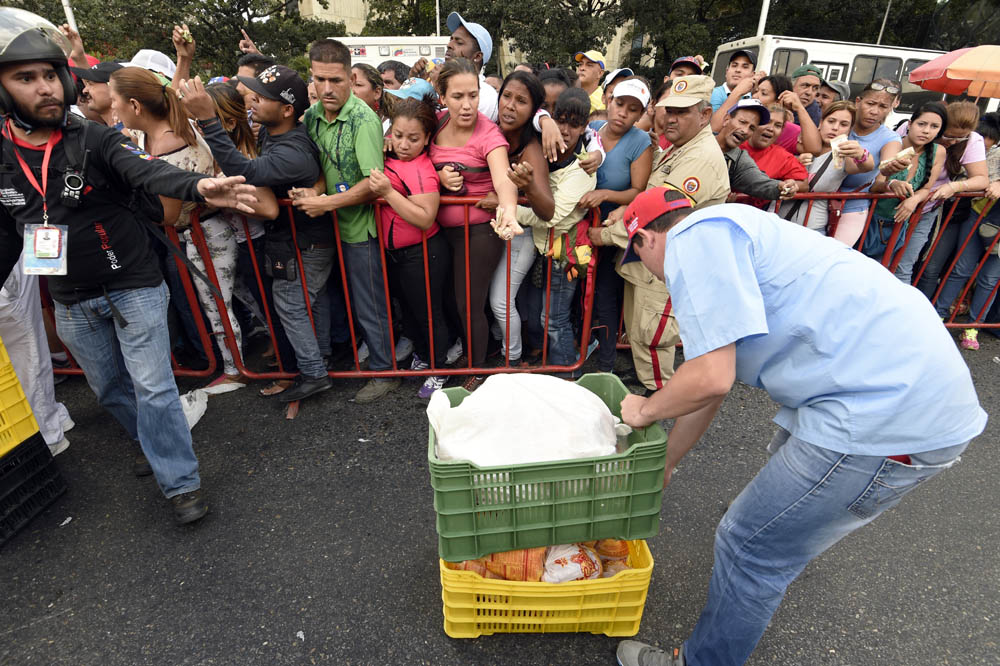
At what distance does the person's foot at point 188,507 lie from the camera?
274 centimetres

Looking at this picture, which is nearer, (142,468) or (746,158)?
(142,468)

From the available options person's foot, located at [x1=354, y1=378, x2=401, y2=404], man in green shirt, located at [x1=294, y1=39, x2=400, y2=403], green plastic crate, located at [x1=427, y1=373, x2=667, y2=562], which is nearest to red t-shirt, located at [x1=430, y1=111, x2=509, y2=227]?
man in green shirt, located at [x1=294, y1=39, x2=400, y2=403]

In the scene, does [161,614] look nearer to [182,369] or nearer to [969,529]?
[182,369]

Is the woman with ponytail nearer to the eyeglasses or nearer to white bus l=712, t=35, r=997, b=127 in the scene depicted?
the eyeglasses

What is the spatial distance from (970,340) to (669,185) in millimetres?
3745

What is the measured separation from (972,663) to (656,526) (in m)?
1.50

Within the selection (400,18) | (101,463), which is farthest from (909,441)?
(400,18)

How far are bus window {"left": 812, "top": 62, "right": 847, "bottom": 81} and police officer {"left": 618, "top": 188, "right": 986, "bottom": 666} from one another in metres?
15.4

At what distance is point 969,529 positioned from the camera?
281 cm

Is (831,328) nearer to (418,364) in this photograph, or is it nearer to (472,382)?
(472,382)

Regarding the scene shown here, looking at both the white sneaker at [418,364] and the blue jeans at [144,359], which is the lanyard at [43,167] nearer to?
the blue jeans at [144,359]

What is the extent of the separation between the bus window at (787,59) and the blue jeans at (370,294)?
542 inches

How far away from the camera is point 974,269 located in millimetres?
4883

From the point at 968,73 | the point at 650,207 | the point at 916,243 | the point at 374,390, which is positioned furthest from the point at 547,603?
the point at 968,73
